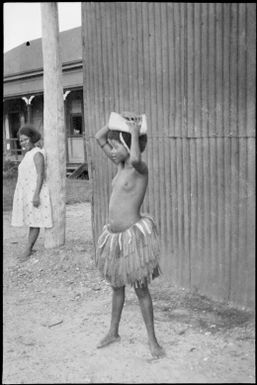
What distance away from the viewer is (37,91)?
58.6ft

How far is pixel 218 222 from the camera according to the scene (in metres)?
4.55

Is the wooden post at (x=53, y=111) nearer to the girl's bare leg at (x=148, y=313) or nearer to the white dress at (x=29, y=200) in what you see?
the white dress at (x=29, y=200)

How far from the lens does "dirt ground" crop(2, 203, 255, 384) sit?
3.32 meters

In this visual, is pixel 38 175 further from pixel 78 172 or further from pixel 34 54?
pixel 34 54

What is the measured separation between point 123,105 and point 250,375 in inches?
126

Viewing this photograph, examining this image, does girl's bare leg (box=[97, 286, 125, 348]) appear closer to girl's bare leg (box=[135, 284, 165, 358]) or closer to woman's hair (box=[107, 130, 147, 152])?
girl's bare leg (box=[135, 284, 165, 358])

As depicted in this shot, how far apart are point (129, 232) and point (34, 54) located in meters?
18.7

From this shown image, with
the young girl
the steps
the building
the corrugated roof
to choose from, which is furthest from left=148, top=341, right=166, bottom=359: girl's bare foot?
the corrugated roof

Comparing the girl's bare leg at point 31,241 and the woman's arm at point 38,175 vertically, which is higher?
the woman's arm at point 38,175

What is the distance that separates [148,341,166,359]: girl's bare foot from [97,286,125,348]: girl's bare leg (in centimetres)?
33

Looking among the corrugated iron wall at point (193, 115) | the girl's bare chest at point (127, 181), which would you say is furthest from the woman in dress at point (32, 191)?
the girl's bare chest at point (127, 181)

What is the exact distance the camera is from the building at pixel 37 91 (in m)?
16.8

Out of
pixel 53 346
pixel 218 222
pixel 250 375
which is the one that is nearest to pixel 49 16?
pixel 218 222

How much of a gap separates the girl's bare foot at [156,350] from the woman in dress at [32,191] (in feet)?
10.1
